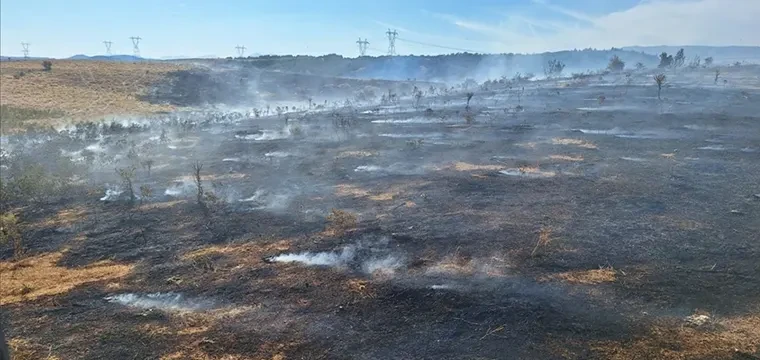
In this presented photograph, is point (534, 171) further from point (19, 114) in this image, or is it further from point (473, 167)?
point (19, 114)

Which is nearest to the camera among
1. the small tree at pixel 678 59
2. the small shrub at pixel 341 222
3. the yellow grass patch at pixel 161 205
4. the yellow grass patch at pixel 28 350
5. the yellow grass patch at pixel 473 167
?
the yellow grass patch at pixel 28 350

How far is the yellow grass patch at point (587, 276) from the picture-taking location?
7.11 m

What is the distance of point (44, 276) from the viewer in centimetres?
835

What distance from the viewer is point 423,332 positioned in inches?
236

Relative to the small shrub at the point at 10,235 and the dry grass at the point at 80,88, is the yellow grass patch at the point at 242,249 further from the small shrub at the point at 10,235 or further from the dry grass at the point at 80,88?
the dry grass at the point at 80,88

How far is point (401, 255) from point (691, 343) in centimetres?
431

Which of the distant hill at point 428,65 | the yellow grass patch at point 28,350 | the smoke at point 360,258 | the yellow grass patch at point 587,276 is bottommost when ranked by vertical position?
the yellow grass patch at point 28,350

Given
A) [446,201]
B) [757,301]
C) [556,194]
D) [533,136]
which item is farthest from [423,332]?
[533,136]

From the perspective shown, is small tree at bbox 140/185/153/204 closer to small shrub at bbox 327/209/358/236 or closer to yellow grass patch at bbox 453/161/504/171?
small shrub at bbox 327/209/358/236

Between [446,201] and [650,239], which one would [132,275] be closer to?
[446,201]

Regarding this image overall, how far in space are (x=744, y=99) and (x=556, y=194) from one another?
80.9 ft

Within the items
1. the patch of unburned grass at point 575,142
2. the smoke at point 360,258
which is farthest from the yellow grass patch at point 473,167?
the smoke at point 360,258

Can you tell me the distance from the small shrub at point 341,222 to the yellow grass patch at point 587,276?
13.5 feet

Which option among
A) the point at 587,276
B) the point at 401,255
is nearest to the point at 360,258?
the point at 401,255
